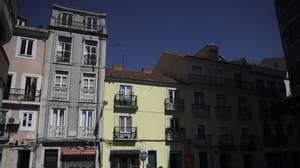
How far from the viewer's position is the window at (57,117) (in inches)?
832

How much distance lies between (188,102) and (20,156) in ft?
50.6

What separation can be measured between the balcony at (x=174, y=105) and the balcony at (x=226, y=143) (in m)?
5.28

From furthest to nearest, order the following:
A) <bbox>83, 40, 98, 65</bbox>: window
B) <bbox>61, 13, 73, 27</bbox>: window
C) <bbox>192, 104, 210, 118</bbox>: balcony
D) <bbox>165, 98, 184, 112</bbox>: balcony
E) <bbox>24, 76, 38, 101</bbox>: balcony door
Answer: <bbox>192, 104, 210, 118</bbox>: balcony, <bbox>165, 98, 184, 112</bbox>: balcony, <bbox>61, 13, 73, 27</bbox>: window, <bbox>83, 40, 98, 65</bbox>: window, <bbox>24, 76, 38, 101</bbox>: balcony door

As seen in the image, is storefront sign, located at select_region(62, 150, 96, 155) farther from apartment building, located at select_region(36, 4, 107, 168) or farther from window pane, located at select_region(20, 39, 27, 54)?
window pane, located at select_region(20, 39, 27, 54)

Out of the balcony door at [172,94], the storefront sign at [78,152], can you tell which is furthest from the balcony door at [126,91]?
the storefront sign at [78,152]

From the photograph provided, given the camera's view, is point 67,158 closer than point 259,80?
Yes

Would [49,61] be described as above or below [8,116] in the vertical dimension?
above

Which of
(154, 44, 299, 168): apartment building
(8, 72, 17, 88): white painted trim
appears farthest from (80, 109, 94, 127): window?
(154, 44, 299, 168): apartment building

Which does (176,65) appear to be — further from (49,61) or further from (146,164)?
(49,61)

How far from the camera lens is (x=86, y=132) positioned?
70.9ft

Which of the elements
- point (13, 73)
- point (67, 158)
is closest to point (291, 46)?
point (67, 158)

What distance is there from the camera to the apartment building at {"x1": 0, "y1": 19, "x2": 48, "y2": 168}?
63.7ft

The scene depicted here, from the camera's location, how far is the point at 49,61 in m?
22.3

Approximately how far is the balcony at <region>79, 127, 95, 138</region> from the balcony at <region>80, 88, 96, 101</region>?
2.44 m
